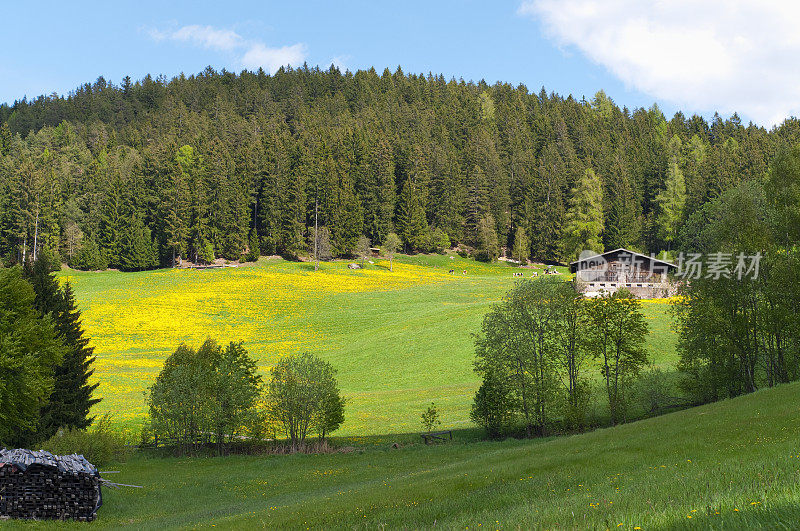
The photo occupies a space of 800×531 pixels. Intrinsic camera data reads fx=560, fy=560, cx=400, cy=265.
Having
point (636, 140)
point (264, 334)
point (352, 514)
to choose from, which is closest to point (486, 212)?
point (636, 140)

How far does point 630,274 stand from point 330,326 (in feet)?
160

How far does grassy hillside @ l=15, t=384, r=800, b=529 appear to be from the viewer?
8.68 metres

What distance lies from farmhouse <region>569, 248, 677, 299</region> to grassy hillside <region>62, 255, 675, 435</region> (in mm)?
12562

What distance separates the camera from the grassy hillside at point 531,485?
8.68 metres

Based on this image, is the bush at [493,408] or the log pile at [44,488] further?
the bush at [493,408]

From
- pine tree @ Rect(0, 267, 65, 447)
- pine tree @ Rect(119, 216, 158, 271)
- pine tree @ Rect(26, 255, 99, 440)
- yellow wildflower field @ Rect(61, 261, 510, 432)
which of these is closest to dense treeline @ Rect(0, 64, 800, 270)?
pine tree @ Rect(119, 216, 158, 271)

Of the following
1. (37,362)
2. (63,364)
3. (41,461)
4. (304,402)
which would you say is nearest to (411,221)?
(304,402)

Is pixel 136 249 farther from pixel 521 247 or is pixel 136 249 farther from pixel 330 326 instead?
pixel 521 247

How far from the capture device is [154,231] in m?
132

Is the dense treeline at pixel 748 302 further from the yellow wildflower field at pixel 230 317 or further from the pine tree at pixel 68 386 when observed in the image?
the pine tree at pixel 68 386

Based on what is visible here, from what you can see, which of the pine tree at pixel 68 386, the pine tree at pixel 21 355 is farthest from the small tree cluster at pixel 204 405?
the pine tree at pixel 21 355

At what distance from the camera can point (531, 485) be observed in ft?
52.1

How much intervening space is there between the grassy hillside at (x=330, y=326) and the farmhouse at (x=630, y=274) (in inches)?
495

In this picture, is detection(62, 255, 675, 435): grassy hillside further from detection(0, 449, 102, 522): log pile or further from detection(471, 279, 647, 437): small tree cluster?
detection(0, 449, 102, 522): log pile
